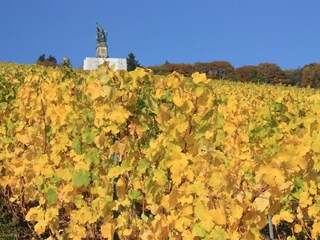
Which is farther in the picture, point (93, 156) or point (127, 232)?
point (93, 156)

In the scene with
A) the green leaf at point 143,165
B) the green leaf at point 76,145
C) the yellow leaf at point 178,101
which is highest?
the yellow leaf at point 178,101

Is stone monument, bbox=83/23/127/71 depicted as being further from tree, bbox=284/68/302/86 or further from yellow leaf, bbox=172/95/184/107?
tree, bbox=284/68/302/86

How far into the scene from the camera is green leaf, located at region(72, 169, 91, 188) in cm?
351

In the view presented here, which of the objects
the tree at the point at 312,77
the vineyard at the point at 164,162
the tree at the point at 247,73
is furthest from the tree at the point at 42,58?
the vineyard at the point at 164,162

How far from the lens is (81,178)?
3.53 meters

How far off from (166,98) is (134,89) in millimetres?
243

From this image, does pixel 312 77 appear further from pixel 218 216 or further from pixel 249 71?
pixel 218 216

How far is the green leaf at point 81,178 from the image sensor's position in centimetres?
351

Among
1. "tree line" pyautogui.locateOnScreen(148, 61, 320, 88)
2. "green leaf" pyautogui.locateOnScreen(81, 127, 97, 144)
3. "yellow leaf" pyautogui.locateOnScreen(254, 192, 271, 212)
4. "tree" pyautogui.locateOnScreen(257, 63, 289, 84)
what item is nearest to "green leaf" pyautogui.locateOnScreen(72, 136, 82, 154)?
"green leaf" pyautogui.locateOnScreen(81, 127, 97, 144)

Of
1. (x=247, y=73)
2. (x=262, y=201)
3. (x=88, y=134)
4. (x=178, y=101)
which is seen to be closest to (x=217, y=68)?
(x=247, y=73)

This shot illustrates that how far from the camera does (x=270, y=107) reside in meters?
3.85

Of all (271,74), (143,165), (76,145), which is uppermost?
(271,74)

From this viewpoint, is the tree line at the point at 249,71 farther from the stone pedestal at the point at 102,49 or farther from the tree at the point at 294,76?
the stone pedestal at the point at 102,49

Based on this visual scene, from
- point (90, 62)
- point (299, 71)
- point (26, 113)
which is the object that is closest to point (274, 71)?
point (299, 71)
